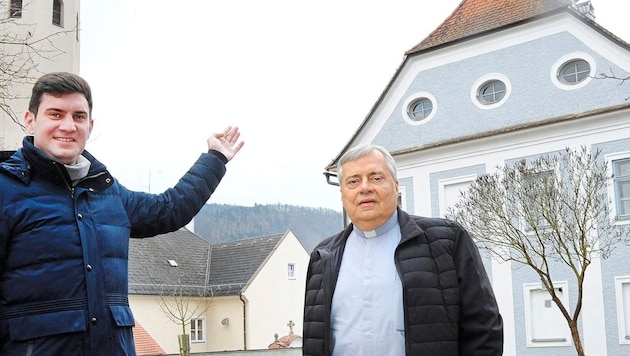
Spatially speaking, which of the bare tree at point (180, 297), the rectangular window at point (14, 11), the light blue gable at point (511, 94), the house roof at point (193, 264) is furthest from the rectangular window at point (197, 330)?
the rectangular window at point (14, 11)

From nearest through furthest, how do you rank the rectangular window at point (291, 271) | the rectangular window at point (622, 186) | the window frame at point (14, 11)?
1. the window frame at point (14, 11)
2. the rectangular window at point (622, 186)
3. the rectangular window at point (291, 271)

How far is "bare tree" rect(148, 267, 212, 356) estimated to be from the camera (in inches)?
1309

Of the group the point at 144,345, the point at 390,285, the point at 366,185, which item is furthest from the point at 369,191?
the point at 144,345

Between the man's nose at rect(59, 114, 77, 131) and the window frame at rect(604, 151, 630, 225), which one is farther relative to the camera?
the window frame at rect(604, 151, 630, 225)

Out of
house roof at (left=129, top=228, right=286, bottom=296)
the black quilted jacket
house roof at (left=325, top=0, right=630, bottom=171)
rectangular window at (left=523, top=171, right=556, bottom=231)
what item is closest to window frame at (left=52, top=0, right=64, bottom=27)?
house roof at (left=325, top=0, right=630, bottom=171)

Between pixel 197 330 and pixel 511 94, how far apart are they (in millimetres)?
19933

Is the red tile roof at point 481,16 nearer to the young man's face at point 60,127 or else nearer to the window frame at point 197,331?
the window frame at point 197,331

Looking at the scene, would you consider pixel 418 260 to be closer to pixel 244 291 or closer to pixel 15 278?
pixel 15 278

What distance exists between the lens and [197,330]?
114 feet

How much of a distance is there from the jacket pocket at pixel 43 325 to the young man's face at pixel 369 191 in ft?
4.66

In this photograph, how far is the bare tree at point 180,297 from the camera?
33.2 meters

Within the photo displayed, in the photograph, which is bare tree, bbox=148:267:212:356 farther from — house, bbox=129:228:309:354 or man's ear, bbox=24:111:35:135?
man's ear, bbox=24:111:35:135

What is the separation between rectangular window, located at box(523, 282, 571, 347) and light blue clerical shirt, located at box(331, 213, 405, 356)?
1538 centimetres

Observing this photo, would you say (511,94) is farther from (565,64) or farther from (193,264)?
(193,264)
